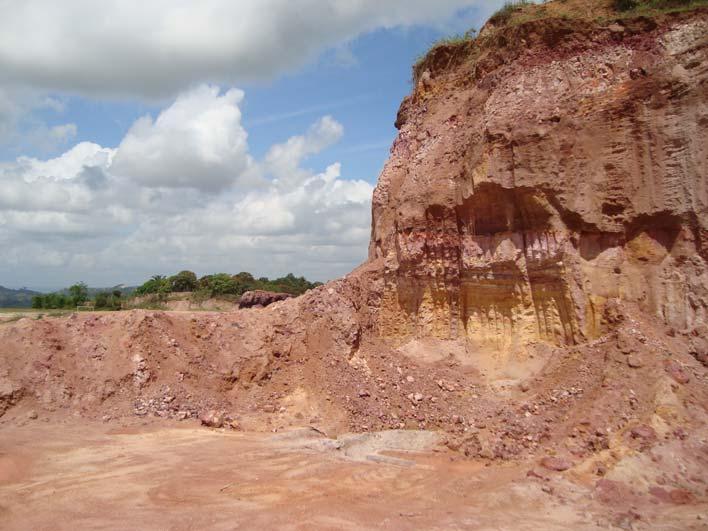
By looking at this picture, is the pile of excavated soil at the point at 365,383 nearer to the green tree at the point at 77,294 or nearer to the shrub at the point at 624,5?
the shrub at the point at 624,5

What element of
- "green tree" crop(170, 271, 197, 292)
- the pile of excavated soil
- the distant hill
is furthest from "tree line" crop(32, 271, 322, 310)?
the distant hill

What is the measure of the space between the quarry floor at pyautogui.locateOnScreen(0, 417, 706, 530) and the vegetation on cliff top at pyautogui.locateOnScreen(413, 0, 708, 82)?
9299 millimetres

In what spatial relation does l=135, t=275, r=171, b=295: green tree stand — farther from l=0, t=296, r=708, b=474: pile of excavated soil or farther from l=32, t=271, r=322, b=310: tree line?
l=0, t=296, r=708, b=474: pile of excavated soil

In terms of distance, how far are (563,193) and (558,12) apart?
16.0 feet

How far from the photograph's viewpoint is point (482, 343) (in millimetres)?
11547

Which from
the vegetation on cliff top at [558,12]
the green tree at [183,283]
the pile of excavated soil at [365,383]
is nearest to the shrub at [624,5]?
the vegetation on cliff top at [558,12]

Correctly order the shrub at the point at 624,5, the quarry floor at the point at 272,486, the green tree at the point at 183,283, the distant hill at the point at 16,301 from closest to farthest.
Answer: the quarry floor at the point at 272,486 < the shrub at the point at 624,5 < the green tree at the point at 183,283 < the distant hill at the point at 16,301

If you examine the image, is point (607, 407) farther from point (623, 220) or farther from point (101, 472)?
point (101, 472)

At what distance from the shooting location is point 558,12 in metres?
12.3

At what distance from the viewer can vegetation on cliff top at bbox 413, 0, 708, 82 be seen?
11.0 m

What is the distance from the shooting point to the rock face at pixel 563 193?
969 centimetres

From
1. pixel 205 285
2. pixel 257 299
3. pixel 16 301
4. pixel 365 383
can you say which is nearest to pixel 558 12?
pixel 365 383

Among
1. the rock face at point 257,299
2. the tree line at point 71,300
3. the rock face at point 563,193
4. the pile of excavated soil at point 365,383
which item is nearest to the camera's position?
the pile of excavated soil at point 365,383

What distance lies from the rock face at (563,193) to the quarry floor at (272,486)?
11.4ft
